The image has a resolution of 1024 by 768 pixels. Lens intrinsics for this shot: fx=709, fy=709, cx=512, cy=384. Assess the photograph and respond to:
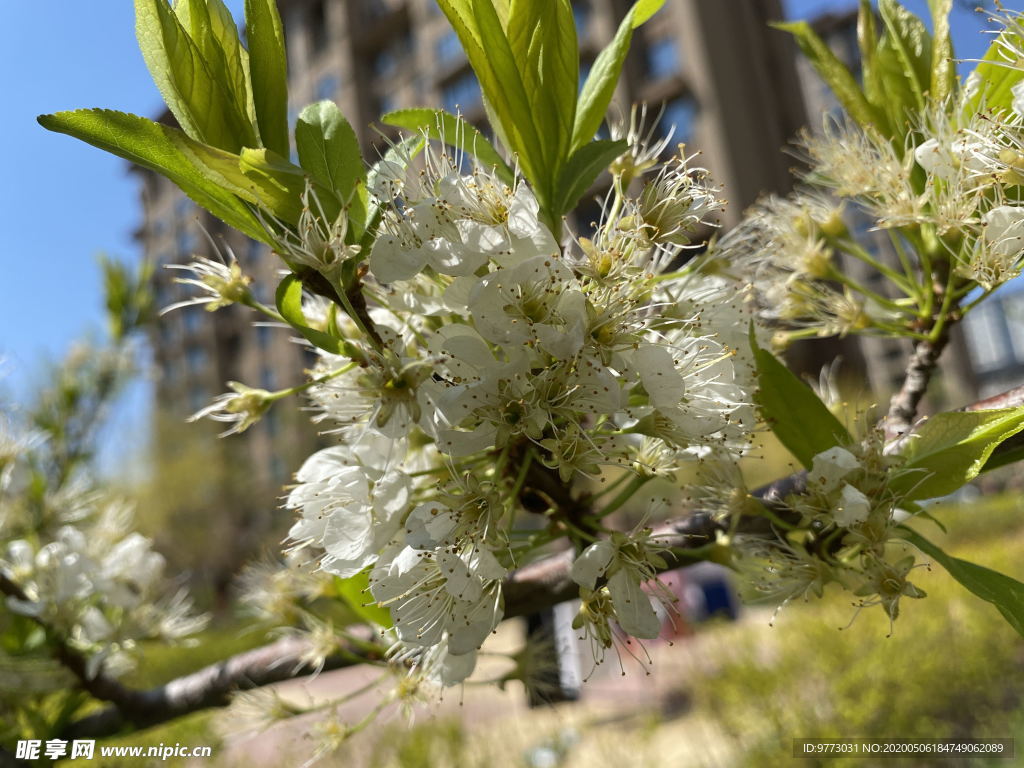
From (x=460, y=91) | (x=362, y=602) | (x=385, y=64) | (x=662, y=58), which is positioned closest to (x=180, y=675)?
(x=362, y=602)

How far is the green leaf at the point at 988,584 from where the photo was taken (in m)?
0.62

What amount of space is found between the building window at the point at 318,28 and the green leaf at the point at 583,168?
31.4 meters

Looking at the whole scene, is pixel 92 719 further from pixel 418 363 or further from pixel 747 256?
pixel 747 256

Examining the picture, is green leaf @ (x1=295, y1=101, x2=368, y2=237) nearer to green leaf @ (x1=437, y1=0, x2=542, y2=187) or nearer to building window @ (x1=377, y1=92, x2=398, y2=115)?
green leaf @ (x1=437, y1=0, x2=542, y2=187)

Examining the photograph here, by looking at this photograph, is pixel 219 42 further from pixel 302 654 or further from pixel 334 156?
pixel 302 654

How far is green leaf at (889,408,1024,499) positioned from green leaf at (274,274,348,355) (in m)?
0.55

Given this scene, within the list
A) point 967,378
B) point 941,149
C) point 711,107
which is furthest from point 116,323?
point 967,378

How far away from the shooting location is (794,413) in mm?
703

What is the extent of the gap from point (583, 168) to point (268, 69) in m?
0.30

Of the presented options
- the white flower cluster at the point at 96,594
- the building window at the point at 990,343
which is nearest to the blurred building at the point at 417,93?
the white flower cluster at the point at 96,594

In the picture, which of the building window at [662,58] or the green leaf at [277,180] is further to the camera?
the building window at [662,58]

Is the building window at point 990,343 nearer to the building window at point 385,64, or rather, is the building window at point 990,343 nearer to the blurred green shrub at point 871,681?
the building window at point 385,64

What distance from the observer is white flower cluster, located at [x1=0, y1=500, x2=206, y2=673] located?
4.18 ft

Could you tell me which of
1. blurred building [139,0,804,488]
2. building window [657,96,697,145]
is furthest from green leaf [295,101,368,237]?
building window [657,96,697,145]
